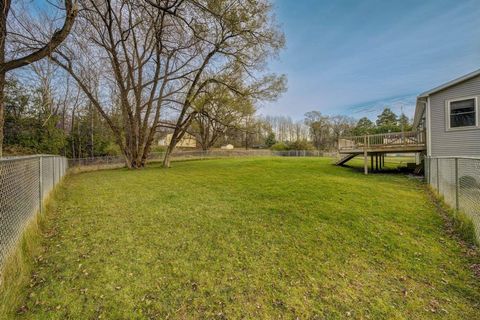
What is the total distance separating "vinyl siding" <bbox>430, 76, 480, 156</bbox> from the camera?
8.99 meters

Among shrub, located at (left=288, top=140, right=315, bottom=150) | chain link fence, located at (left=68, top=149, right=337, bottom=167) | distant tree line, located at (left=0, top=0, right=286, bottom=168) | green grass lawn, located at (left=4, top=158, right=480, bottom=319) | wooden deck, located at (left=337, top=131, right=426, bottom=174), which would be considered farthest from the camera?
shrub, located at (left=288, top=140, right=315, bottom=150)

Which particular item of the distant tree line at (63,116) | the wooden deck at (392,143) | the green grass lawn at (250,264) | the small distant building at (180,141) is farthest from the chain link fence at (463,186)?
the small distant building at (180,141)

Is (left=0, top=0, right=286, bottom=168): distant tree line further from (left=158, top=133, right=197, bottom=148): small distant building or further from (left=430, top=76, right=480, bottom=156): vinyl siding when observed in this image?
(left=158, top=133, right=197, bottom=148): small distant building

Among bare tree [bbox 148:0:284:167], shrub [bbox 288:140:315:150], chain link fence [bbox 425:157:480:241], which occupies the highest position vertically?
bare tree [bbox 148:0:284:167]

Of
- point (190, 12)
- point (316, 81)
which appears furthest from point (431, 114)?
point (316, 81)

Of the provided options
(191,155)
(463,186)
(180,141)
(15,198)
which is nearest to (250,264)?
(15,198)

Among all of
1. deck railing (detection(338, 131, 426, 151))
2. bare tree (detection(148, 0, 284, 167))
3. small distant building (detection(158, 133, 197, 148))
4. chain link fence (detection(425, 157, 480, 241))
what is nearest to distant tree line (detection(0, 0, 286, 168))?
bare tree (detection(148, 0, 284, 167))

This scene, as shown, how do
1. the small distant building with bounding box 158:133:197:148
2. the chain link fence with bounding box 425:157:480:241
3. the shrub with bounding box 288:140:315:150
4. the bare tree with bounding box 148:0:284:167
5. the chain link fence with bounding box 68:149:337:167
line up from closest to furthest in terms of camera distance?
the chain link fence with bounding box 425:157:480:241, the bare tree with bounding box 148:0:284:167, the chain link fence with bounding box 68:149:337:167, the small distant building with bounding box 158:133:197:148, the shrub with bounding box 288:140:315:150

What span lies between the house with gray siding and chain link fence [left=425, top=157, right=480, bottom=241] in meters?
4.60

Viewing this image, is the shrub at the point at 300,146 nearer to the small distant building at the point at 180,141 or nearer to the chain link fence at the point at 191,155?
the chain link fence at the point at 191,155

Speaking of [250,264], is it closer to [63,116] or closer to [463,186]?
[463,186]

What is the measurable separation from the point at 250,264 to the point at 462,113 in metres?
11.8

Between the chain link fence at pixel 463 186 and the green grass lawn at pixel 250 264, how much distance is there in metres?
0.54

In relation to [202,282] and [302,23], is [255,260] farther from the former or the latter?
[302,23]
